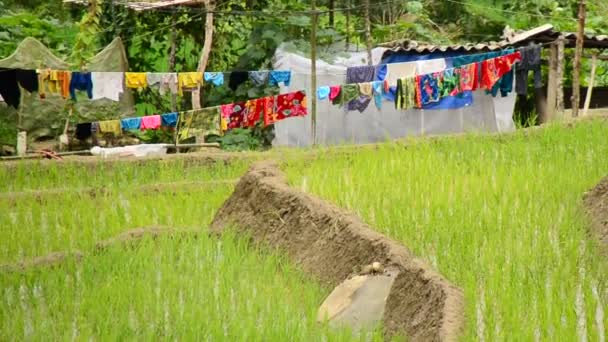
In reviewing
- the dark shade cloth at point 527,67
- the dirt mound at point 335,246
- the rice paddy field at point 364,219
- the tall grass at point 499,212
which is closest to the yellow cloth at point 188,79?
the rice paddy field at point 364,219

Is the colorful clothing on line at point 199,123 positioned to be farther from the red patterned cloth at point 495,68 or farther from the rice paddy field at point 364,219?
the rice paddy field at point 364,219

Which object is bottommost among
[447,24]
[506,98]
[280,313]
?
[280,313]

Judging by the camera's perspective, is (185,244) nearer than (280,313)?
No

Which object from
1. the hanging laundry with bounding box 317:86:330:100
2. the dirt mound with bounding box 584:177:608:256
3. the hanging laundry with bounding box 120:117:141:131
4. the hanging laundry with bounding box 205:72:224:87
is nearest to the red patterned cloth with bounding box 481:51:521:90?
the hanging laundry with bounding box 317:86:330:100

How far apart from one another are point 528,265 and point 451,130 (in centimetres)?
830

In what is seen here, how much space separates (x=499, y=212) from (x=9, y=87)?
24.1 feet

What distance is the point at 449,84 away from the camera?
11711 mm

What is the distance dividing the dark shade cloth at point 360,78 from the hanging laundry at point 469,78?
1.08 metres

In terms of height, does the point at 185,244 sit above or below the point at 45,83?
below

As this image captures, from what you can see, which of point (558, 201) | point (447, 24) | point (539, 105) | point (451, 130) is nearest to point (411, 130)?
point (451, 130)

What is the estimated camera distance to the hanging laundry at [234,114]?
458 inches

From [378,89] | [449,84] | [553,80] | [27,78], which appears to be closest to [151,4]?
[27,78]

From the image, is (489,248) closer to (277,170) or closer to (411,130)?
(277,170)

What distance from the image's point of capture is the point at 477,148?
7.55 meters
